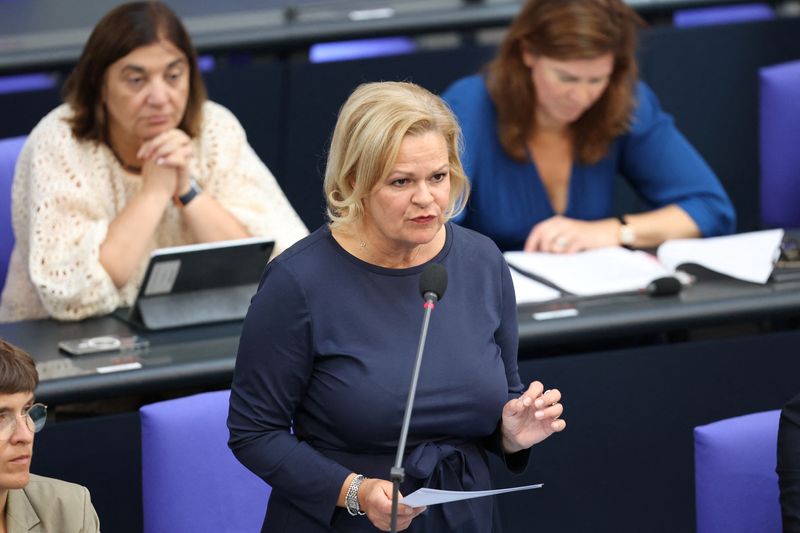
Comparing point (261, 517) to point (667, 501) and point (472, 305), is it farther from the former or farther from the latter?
point (667, 501)

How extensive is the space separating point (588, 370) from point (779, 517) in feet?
2.29

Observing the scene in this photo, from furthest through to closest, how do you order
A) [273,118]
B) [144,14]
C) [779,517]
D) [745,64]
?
[745,64], [273,118], [144,14], [779,517]

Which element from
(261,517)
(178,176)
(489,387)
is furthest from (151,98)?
(489,387)

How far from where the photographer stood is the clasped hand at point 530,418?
2047 millimetres

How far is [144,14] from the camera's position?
3.24 m

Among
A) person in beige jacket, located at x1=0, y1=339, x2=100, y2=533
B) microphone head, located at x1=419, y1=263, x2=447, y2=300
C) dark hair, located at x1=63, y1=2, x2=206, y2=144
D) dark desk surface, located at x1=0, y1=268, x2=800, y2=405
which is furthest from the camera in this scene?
dark hair, located at x1=63, y1=2, x2=206, y2=144

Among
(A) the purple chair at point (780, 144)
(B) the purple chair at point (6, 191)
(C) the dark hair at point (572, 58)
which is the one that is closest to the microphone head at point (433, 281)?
(C) the dark hair at point (572, 58)

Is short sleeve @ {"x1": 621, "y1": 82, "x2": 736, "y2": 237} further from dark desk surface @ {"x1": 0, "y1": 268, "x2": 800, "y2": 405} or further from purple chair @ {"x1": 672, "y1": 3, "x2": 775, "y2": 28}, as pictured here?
purple chair @ {"x1": 672, "y1": 3, "x2": 775, "y2": 28}

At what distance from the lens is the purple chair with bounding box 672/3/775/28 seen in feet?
17.1

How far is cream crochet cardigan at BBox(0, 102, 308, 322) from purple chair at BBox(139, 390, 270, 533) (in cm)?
81

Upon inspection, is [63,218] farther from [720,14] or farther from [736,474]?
[720,14]

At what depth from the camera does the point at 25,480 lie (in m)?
2.17

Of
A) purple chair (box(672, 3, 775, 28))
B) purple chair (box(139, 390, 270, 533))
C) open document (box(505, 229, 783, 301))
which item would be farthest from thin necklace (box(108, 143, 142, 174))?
purple chair (box(672, 3, 775, 28))

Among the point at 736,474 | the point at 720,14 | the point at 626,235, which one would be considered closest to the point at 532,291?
the point at 626,235
